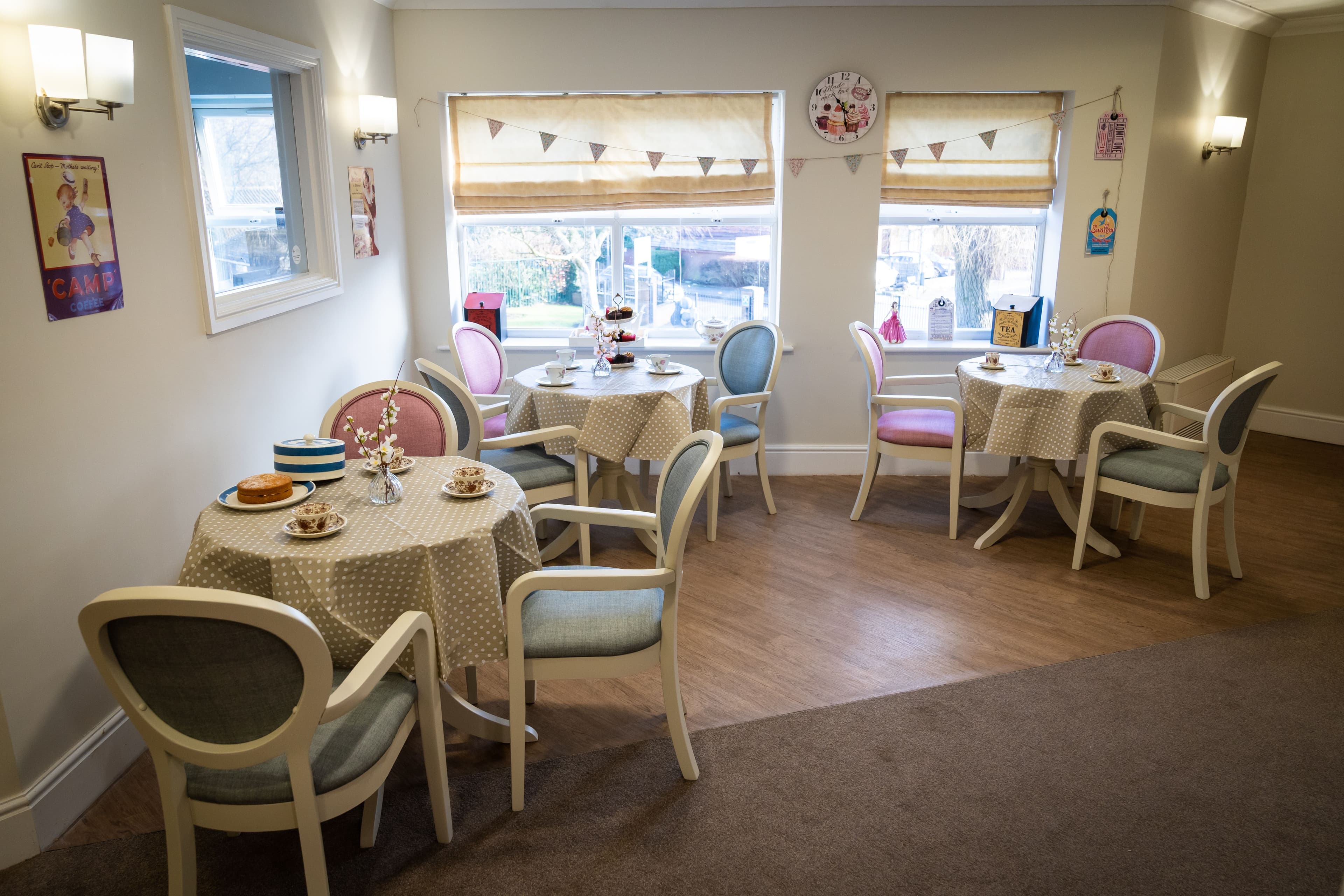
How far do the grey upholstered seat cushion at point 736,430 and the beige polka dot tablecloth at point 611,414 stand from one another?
1.03ft

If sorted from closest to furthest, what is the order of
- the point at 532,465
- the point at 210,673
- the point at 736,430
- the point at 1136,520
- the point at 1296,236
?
the point at 210,673 → the point at 532,465 → the point at 1136,520 → the point at 736,430 → the point at 1296,236

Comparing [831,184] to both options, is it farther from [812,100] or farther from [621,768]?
[621,768]

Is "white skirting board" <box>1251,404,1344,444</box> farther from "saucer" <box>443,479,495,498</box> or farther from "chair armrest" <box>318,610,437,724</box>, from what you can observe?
"chair armrest" <box>318,610,437,724</box>

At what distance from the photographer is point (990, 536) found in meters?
4.20

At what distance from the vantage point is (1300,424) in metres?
6.04

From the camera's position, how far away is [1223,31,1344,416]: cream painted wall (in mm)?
5543

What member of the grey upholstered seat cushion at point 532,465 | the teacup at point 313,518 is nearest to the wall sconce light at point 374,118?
the grey upholstered seat cushion at point 532,465

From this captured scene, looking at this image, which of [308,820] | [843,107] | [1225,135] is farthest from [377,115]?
[1225,135]

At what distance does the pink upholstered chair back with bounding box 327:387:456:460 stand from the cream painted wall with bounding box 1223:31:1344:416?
18.0ft

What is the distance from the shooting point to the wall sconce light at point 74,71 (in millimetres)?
2168

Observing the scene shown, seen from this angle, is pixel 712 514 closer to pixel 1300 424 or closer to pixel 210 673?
pixel 210 673

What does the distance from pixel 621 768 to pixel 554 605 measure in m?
0.52

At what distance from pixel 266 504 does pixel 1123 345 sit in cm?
417

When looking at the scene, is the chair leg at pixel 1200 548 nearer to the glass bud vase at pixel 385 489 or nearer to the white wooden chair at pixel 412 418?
the white wooden chair at pixel 412 418
